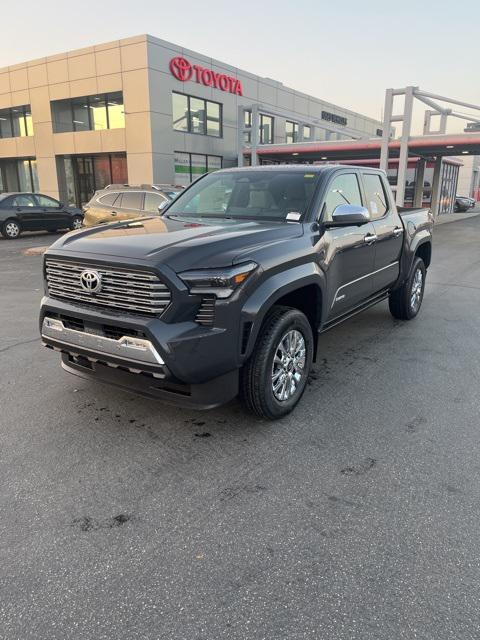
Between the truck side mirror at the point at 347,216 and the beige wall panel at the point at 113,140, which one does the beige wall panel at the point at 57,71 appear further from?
the truck side mirror at the point at 347,216

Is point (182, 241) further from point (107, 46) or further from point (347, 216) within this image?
point (107, 46)

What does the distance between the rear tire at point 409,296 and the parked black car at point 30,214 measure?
1505 cm

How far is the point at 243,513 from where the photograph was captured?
2744 millimetres

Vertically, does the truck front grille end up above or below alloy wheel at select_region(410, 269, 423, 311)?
above

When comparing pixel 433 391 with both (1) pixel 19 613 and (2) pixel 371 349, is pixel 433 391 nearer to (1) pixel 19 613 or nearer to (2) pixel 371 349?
(2) pixel 371 349

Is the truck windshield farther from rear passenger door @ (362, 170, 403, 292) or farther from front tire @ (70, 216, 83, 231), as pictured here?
front tire @ (70, 216, 83, 231)

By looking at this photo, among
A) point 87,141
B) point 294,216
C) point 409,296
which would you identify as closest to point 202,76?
point 87,141

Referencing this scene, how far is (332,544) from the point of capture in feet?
8.21

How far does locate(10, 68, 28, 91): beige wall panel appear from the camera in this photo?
2725 centimetres

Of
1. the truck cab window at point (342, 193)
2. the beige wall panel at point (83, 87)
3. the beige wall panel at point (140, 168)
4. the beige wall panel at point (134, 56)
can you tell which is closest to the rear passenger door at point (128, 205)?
the truck cab window at point (342, 193)

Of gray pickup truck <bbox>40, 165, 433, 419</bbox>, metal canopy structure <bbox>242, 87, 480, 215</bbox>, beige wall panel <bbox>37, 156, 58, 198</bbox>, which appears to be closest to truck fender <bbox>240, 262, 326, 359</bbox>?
gray pickup truck <bbox>40, 165, 433, 419</bbox>

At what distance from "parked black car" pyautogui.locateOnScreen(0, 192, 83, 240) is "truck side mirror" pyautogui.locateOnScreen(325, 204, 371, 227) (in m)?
16.0

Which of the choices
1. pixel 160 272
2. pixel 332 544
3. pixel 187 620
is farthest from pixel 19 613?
pixel 160 272

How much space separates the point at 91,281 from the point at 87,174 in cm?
2641
